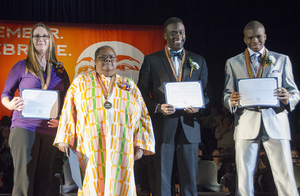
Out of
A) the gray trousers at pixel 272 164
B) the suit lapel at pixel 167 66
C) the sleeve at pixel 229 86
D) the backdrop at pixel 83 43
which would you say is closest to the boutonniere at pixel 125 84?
the suit lapel at pixel 167 66

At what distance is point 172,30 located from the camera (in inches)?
153

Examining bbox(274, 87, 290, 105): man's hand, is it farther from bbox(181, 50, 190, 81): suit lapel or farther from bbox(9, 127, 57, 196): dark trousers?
bbox(9, 127, 57, 196): dark trousers

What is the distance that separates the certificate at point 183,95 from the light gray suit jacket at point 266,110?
340mm

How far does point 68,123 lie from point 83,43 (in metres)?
2.94

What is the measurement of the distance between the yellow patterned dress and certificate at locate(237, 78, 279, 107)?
1.03m

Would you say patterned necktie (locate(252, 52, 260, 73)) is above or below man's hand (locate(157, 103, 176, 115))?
above

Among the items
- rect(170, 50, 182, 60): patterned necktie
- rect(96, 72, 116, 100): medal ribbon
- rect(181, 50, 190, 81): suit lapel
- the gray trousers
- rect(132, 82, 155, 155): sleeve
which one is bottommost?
the gray trousers

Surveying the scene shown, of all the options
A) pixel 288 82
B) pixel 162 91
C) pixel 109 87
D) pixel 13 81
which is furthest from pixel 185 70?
pixel 13 81

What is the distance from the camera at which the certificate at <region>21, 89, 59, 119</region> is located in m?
3.57

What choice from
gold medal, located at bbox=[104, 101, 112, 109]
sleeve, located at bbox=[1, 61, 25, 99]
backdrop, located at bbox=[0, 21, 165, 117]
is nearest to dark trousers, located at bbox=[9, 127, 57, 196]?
sleeve, located at bbox=[1, 61, 25, 99]

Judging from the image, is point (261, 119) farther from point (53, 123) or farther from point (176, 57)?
point (53, 123)

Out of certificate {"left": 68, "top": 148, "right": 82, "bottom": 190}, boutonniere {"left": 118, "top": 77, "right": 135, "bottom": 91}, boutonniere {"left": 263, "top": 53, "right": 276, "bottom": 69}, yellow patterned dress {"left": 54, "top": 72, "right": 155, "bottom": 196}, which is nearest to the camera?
yellow patterned dress {"left": 54, "top": 72, "right": 155, "bottom": 196}

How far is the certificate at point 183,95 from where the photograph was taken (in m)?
3.68

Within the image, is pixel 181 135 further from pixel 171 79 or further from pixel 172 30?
pixel 172 30
